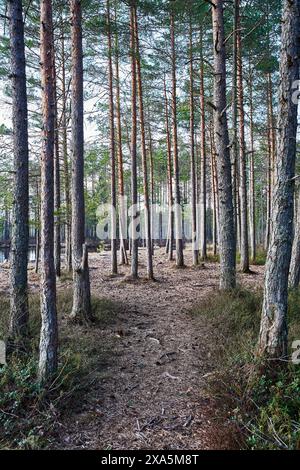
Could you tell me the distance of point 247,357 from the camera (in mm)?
4148

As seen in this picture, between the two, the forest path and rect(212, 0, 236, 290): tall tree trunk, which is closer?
the forest path

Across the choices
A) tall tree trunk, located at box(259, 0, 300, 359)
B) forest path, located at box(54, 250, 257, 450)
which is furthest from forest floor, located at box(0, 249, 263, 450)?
tall tree trunk, located at box(259, 0, 300, 359)

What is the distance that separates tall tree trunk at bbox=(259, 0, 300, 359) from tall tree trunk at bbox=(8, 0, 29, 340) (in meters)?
3.93

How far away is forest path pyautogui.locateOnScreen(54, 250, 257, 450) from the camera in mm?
3250

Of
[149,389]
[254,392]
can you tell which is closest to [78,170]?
[149,389]

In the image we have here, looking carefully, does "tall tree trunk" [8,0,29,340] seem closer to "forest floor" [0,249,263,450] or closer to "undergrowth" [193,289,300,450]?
"forest floor" [0,249,263,450]

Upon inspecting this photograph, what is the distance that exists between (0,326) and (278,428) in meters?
4.41

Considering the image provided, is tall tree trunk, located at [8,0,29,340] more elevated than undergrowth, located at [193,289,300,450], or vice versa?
tall tree trunk, located at [8,0,29,340]

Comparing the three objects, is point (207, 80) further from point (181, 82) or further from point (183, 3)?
point (183, 3)

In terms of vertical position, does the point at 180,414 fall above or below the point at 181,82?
below

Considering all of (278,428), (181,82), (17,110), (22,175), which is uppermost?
(181,82)

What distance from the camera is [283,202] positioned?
4141 mm

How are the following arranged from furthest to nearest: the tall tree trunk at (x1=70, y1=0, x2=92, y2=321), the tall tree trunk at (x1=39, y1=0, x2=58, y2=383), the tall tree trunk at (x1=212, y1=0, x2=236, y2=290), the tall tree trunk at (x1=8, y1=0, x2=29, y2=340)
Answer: the tall tree trunk at (x1=212, y1=0, x2=236, y2=290) → the tall tree trunk at (x1=70, y1=0, x2=92, y2=321) → the tall tree trunk at (x1=8, y1=0, x2=29, y2=340) → the tall tree trunk at (x1=39, y1=0, x2=58, y2=383)
